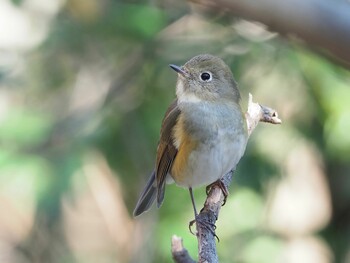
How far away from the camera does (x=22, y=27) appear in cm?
435

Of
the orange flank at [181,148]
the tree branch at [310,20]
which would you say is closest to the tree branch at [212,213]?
the orange flank at [181,148]

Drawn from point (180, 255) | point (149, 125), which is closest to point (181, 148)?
point (149, 125)

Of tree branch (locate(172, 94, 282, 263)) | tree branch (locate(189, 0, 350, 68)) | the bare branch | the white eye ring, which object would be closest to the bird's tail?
tree branch (locate(172, 94, 282, 263))

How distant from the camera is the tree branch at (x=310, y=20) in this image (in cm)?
43

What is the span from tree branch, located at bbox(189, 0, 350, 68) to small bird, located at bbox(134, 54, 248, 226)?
2.10 m

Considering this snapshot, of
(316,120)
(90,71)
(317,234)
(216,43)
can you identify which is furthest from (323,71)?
(90,71)

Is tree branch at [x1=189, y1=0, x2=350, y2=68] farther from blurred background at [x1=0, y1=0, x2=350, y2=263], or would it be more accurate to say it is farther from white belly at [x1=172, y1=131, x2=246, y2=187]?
blurred background at [x1=0, y1=0, x2=350, y2=263]

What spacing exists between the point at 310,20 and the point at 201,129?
2244 mm

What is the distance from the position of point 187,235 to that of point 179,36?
110 cm

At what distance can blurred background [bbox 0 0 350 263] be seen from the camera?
3529 millimetres

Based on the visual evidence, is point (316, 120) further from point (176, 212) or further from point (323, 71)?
point (176, 212)

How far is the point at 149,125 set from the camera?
3756 mm

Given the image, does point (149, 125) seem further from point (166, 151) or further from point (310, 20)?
point (310, 20)

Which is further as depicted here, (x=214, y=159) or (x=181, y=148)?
(x=181, y=148)
